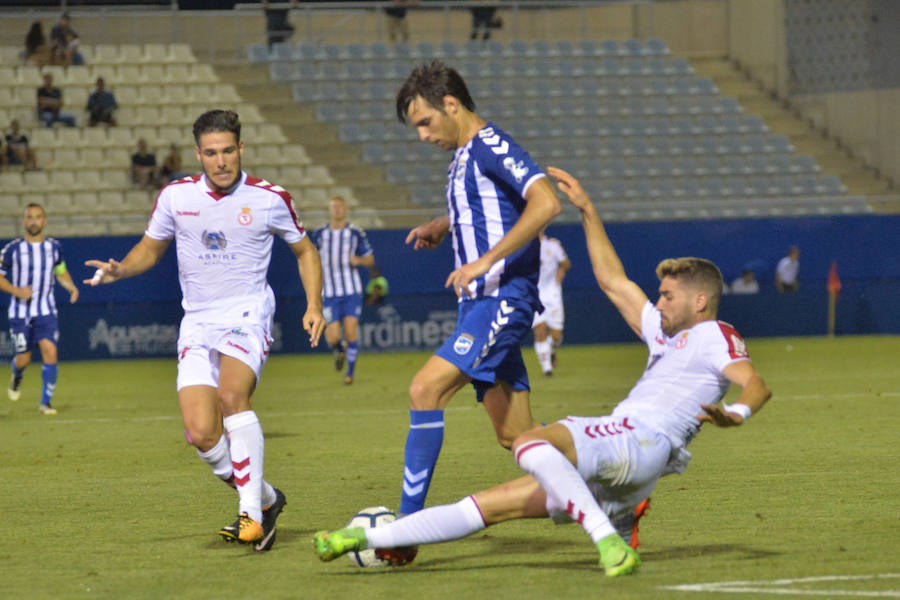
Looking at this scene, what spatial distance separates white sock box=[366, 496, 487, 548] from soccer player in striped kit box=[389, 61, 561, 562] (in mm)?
524

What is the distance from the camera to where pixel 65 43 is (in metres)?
29.0

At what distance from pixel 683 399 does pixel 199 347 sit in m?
2.61

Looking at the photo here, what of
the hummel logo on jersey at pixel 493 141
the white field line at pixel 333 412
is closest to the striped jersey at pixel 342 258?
the white field line at pixel 333 412

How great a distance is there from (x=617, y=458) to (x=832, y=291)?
2144 centimetres

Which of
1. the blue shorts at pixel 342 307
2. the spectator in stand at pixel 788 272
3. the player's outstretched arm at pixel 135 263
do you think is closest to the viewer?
the player's outstretched arm at pixel 135 263

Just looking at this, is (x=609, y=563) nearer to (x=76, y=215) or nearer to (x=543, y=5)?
(x=76, y=215)

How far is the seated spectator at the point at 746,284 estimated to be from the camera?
25.8 meters

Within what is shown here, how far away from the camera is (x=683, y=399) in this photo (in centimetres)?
576

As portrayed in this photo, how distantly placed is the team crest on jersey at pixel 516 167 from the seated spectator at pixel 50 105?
23106 mm

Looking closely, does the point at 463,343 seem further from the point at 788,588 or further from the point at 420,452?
the point at 788,588

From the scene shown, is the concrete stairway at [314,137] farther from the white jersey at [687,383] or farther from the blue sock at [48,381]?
the white jersey at [687,383]

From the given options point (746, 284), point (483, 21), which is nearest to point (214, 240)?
point (746, 284)

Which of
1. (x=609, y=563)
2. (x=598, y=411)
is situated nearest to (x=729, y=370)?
(x=609, y=563)

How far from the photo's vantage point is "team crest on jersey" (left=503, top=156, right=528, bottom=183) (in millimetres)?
6285
